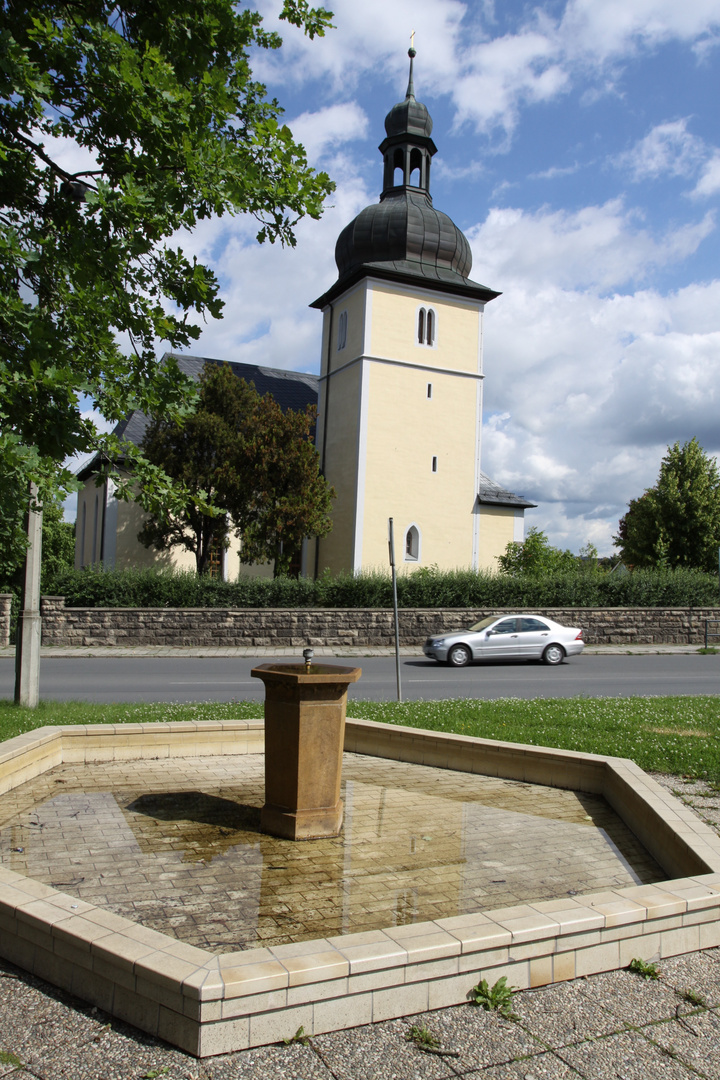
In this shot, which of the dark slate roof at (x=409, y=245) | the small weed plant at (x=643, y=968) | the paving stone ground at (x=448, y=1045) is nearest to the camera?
the paving stone ground at (x=448, y=1045)

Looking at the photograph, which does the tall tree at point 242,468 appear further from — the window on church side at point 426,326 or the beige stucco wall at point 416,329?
the window on church side at point 426,326

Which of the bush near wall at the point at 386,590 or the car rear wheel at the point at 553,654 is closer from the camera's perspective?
the car rear wheel at the point at 553,654

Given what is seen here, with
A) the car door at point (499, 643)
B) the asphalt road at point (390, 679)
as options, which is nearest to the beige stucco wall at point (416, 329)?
the car door at point (499, 643)

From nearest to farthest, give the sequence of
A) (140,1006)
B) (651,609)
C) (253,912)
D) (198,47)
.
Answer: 1. (140,1006)
2. (253,912)
3. (198,47)
4. (651,609)

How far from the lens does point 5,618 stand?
74.1 feet

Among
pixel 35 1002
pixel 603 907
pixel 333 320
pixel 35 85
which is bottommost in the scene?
pixel 35 1002

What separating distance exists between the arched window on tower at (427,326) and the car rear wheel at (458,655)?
1988 cm

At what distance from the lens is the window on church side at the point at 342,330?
3828cm

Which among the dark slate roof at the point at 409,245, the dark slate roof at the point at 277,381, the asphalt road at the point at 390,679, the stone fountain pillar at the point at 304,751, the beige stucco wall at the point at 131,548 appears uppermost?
the dark slate roof at the point at 409,245

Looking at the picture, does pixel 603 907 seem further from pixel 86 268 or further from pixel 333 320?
pixel 333 320

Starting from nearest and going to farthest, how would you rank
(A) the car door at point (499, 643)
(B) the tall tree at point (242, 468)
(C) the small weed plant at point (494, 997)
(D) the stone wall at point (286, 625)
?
(C) the small weed plant at point (494, 997)
(A) the car door at point (499, 643)
(D) the stone wall at point (286, 625)
(B) the tall tree at point (242, 468)

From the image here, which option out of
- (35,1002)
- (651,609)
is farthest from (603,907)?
(651,609)

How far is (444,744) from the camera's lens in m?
7.77

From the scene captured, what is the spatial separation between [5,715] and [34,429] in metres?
4.97
